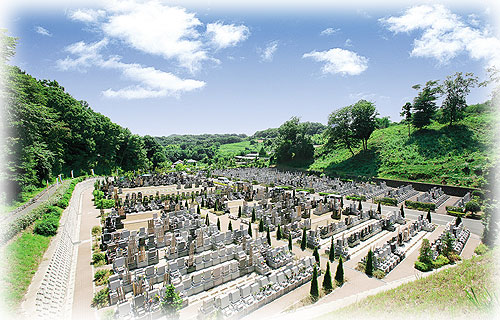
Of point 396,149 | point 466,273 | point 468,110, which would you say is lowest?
point 466,273

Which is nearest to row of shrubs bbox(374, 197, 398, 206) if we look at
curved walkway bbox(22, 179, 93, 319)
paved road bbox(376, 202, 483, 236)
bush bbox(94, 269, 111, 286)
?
paved road bbox(376, 202, 483, 236)

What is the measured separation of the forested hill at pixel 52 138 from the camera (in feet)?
63.9

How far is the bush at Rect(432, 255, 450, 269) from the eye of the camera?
488 inches

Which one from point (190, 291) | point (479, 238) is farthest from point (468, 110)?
point (190, 291)

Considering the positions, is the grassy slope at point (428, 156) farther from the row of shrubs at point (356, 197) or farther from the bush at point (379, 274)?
the bush at point (379, 274)

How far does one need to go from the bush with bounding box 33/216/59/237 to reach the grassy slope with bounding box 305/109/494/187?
42694 mm

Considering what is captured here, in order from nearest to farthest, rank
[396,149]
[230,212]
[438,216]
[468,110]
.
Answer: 1. [438,216]
2. [230,212]
3. [396,149]
4. [468,110]

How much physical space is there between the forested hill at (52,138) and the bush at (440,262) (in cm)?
2835

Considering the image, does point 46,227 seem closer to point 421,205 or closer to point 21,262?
point 21,262

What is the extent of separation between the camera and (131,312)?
8.93 metres

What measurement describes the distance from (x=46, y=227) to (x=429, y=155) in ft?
176

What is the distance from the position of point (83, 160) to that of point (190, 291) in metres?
51.6

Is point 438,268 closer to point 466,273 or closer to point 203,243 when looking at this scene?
point 466,273

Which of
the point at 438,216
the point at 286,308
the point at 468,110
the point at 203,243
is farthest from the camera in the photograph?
the point at 468,110
